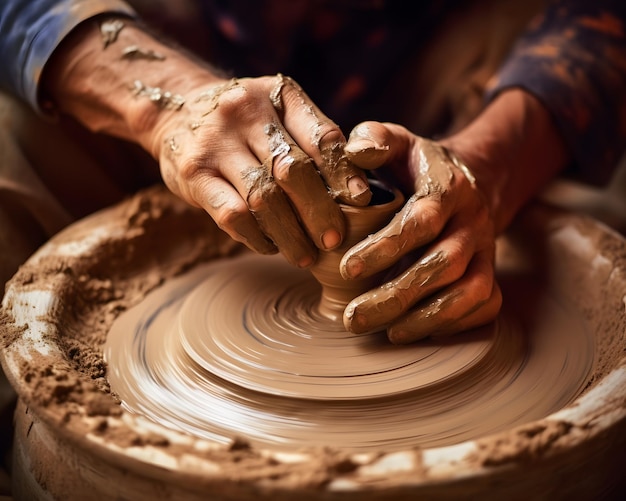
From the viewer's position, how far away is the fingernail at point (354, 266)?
4.19 feet

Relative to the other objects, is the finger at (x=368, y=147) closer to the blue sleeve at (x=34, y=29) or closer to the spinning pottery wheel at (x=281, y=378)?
the spinning pottery wheel at (x=281, y=378)

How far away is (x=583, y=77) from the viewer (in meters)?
2.02

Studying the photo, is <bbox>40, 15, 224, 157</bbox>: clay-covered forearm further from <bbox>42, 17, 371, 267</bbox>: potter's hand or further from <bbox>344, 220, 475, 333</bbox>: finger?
<bbox>344, 220, 475, 333</bbox>: finger

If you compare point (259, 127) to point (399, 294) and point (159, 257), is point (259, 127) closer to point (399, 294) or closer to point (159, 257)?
point (399, 294)

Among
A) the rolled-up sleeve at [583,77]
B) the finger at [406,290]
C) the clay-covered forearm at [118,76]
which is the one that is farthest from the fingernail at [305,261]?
the rolled-up sleeve at [583,77]

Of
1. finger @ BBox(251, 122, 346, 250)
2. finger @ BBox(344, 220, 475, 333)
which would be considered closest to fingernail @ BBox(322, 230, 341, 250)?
finger @ BBox(251, 122, 346, 250)

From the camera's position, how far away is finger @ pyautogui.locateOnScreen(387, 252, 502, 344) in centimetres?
132

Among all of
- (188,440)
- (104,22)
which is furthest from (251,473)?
(104,22)

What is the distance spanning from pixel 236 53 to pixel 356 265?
129 centimetres

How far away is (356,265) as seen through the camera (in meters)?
1.28

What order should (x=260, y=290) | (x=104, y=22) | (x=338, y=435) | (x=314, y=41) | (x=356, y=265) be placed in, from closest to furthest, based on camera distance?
(x=338, y=435) → (x=356, y=265) → (x=260, y=290) → (x=104, y=22) → (x=314, y=41)

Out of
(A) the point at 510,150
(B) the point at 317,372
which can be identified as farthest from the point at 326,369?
(A) the point at 510,150

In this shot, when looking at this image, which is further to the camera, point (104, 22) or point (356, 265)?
point (104, 22)

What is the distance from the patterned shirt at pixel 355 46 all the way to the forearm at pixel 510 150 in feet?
0.16
